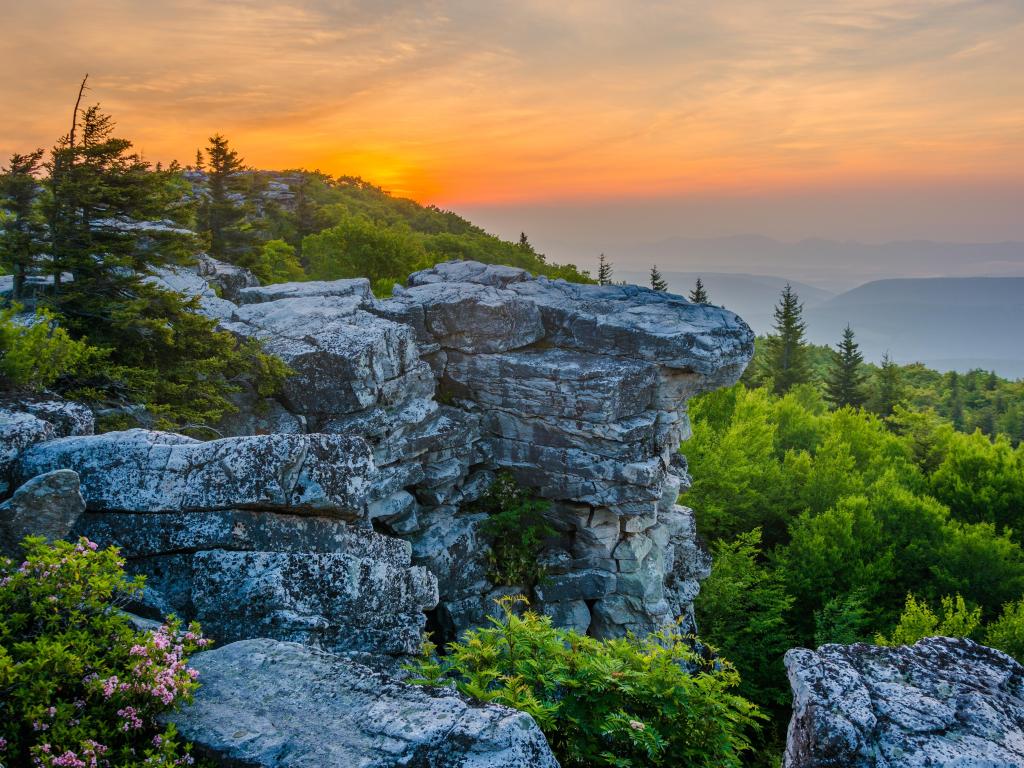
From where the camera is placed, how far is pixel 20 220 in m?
14.5

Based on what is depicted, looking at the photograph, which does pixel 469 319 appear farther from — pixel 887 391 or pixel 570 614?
pixel 887 391

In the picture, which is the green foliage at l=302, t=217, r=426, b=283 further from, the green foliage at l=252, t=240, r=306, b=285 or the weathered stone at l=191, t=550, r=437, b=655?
the weathered stone at l=191, t=550, r=437, b=655

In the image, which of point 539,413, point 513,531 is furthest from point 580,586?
point 539,413

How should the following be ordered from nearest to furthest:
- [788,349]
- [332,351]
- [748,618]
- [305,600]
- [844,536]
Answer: [305,600] < [332,351] < [748,618] < [844,536] < [788,349]

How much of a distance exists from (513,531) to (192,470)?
14.5 m

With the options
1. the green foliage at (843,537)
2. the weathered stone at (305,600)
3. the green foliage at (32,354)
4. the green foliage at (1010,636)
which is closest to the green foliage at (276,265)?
the green foliage at (32,354)

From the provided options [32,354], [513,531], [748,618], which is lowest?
[748,618]

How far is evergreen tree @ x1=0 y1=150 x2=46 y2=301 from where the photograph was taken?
1393 centimetres

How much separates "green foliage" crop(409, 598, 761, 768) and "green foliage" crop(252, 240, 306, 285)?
28433 millimetres

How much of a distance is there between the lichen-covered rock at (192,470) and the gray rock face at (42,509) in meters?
0.93

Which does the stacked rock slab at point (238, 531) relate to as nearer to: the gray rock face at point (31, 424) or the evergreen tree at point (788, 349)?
the gray rock face at point (31, 424)

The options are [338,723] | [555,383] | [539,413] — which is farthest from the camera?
[539,413]

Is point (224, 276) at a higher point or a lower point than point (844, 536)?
higher

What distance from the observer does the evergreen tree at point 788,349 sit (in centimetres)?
5919
